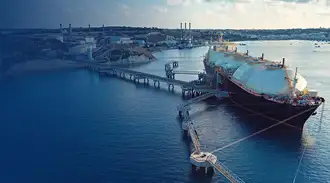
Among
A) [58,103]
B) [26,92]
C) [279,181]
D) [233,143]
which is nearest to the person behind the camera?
[279,181]

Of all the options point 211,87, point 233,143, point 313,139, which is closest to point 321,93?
point 211,87

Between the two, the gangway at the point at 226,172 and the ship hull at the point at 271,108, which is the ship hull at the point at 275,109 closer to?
the ship hull at the point at 271,108

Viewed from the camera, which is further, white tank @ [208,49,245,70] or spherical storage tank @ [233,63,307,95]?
white tank @ [208,49,245,70]

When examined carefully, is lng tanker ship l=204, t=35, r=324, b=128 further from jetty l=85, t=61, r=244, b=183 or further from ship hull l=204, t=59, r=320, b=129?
jetty l=85, t=61, r=244, b=183

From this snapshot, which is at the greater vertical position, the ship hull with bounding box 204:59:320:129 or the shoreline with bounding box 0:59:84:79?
the shoreline with bounding box 0:59:84:79

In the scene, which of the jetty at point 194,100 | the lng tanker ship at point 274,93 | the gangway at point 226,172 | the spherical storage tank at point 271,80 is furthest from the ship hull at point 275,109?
the gangway at point 226,172

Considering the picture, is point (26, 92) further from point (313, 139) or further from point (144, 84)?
point (313, 139)

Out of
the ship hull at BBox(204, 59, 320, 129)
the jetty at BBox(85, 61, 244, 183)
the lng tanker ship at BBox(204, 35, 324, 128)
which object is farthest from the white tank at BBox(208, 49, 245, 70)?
the ship hull at BBox(204, 59, 320, 129)
